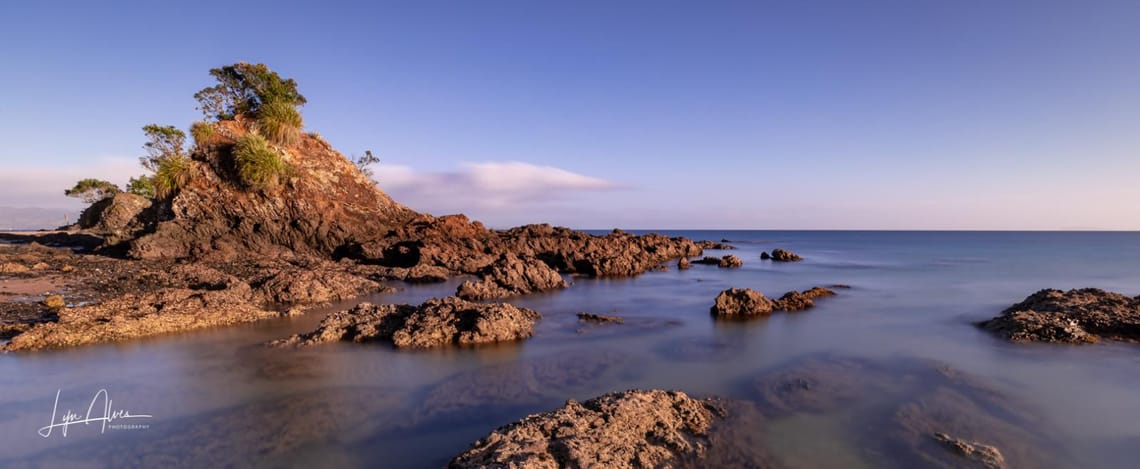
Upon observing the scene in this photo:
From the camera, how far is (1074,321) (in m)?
8.91

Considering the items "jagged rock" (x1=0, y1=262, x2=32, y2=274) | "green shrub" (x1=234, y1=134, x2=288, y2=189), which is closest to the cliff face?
"green shrub" (x1=234, y1=134, x2=288, y2=189)

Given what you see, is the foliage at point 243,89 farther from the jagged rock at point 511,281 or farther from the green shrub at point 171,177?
the jagged rock at point 511,281

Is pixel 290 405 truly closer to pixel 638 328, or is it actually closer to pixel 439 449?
pixel 439 449

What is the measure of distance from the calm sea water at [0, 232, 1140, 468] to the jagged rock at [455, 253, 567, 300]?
3.14 meters

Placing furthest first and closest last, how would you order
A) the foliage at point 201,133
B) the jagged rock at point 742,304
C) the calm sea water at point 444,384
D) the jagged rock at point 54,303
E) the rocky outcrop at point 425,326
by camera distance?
1. the foliage at point 201,133
2. the jagged rock at point 742,304
3. the jagged rock at point 54,303
4. the rocky outcrop at point 425,326
5. the calm sea water at point 444,384

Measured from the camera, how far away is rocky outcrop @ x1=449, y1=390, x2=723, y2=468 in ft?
11.6

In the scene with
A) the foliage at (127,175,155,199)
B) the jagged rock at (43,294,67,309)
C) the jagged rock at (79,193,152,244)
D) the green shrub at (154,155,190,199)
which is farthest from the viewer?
the foliage at (127,175,155,199)

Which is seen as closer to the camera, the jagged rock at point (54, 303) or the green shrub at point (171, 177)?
the jagged rock at point (54, 303)

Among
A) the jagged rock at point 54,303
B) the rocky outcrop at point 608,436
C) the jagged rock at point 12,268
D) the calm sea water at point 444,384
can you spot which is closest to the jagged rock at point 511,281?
the calm sea water at point 444,384

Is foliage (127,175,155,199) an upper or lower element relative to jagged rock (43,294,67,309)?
upper

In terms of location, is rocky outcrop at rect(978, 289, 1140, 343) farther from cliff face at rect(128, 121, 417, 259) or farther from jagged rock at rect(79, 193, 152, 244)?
jagged rock at rect(79, 193, 152, 244)

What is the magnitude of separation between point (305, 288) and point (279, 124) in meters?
14.5

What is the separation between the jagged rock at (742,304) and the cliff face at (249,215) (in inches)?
620

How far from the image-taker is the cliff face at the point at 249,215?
1794 centimetres
